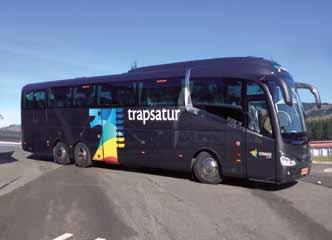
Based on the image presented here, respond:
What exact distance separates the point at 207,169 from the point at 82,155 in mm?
5955

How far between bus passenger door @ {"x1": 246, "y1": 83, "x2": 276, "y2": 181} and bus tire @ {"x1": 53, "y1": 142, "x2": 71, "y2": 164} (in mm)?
8367

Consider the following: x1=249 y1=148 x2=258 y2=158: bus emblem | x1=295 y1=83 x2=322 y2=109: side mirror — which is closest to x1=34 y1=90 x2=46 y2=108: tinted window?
x1=249 y1=148 x2=258 y2=158: bus emblem

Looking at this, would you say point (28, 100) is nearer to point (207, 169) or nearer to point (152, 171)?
point (152, 171)

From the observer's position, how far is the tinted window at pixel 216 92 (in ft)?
41.0

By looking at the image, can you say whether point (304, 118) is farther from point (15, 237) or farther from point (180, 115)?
point (15, 237)

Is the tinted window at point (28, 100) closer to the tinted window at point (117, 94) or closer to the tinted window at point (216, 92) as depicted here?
the tinted window at point (117, 94)

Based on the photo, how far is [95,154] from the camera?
17.0 m

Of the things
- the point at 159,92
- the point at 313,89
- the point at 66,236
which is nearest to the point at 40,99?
the point at 159,92

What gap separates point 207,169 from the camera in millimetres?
13172

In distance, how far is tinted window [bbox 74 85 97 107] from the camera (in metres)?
16.9

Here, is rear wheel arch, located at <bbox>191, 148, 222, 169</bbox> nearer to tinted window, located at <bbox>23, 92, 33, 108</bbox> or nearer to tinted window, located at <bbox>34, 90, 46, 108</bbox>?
tinted window, located at <bbox>34, 90, 46, 108</bbox>

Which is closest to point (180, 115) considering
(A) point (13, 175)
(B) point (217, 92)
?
(B) point (217, 92)

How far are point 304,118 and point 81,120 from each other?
793 cm

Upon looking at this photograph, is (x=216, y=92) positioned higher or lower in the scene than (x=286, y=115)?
higher
